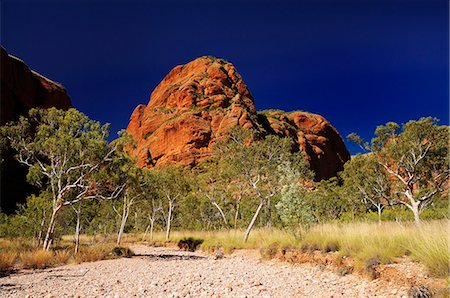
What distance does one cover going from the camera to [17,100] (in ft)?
242

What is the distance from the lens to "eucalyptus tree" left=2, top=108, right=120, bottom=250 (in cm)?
1858

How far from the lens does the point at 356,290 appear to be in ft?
27.3

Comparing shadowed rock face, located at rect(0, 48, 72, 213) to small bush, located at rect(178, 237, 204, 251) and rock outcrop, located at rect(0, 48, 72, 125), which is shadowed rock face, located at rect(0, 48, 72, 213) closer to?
rock outcrop, located at rect(0, 48, 72, 125)

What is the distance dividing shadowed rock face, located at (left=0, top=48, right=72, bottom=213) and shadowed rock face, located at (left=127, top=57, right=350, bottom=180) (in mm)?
32925

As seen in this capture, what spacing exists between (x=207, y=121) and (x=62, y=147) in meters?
87.0

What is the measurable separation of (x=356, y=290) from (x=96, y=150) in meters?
16.9

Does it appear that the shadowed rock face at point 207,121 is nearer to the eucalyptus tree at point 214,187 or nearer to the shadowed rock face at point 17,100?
the shadowed rock face at point 17,100

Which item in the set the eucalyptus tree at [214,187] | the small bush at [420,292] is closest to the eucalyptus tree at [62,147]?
the small bush at [420,292]

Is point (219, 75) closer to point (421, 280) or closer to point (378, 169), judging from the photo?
point (378, 169)

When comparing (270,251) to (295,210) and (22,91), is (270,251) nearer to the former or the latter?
(295,210)

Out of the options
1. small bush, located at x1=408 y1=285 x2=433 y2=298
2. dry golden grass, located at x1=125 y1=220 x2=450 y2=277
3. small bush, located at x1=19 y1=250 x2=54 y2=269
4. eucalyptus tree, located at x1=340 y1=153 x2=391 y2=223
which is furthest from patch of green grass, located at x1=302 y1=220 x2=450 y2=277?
eucalyptus tree, located at x1=340 y1=153 x2=391 y2=223

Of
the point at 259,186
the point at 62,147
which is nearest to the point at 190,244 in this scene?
the point at 259,186

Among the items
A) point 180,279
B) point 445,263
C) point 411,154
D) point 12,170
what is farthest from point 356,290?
point 12,170

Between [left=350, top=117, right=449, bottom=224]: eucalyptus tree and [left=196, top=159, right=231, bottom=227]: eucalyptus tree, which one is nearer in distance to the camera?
[left=350, top=117, right=449, bottom=224]: eucalyptus tree
